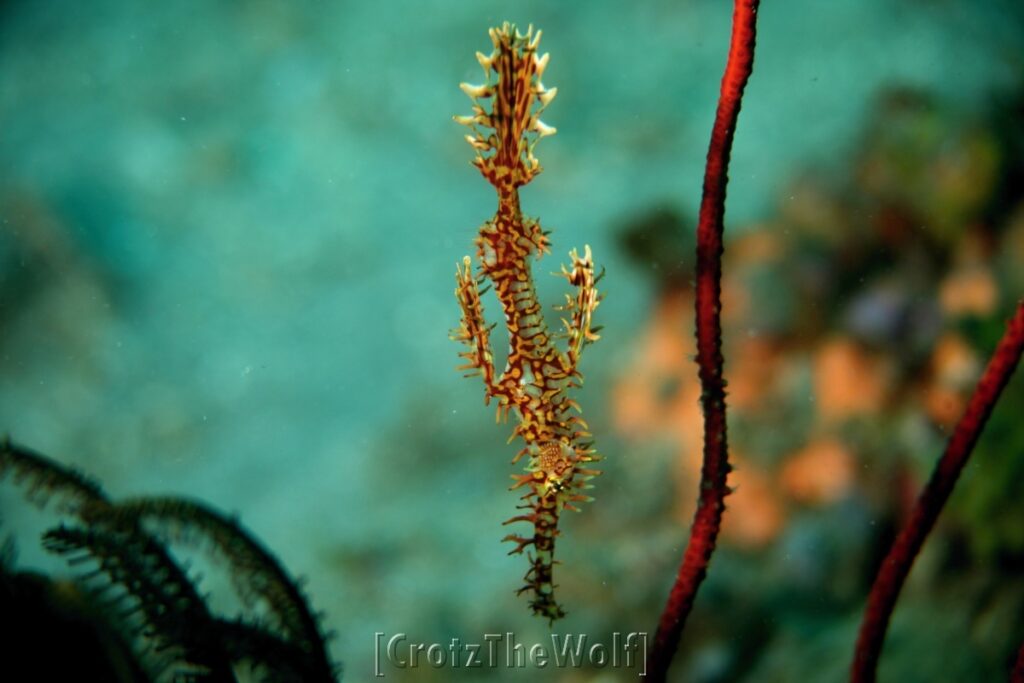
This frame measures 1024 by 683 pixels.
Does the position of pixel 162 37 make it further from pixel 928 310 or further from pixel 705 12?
pixel 928 310

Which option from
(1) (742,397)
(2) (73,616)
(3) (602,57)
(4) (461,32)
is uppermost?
(4) (461,32)

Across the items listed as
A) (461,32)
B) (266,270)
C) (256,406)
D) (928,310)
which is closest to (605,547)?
(928,310)

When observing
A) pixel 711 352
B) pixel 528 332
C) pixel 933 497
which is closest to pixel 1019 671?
pixel 933 497

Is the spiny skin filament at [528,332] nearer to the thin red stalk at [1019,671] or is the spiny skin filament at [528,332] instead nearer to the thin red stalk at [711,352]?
the thin red stalk at [711,352]

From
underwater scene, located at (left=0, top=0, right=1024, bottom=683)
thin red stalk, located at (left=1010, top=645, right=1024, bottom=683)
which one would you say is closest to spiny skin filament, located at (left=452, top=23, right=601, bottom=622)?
underwater scene, located at (left=0, top=0, right=1024, bottom=683)

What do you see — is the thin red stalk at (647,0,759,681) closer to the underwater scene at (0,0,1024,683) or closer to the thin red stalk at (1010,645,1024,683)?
the underwater scene at (0,0,1024,683)

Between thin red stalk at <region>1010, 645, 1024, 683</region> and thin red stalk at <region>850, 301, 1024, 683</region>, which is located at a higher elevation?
thin red stalk at <region>850, 301, 1024, 683</region>

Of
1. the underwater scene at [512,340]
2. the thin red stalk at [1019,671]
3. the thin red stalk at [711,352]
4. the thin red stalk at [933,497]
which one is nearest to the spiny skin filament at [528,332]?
the underwater scene at [512,340]

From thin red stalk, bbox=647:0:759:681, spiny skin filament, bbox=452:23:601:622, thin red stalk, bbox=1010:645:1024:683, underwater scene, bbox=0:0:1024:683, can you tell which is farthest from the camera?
underwater scene, bbox=0:0:1024:683
